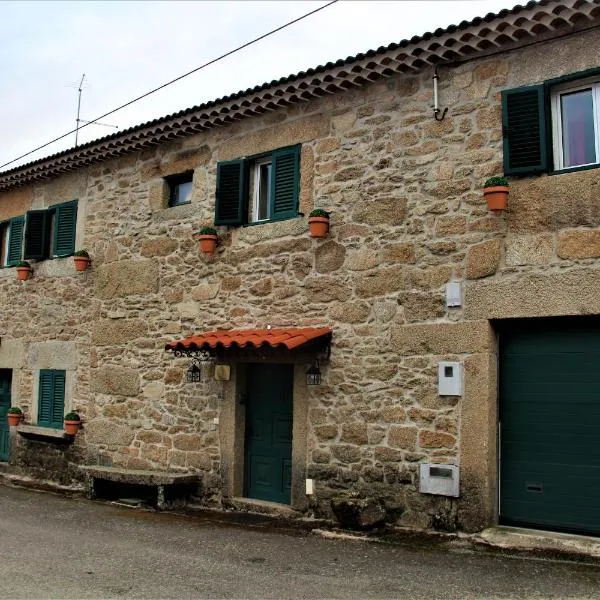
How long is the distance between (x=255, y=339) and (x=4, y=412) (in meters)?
7.34

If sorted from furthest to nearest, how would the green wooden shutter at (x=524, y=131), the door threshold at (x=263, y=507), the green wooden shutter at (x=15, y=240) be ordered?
the green wooden shutter at (x=15, y=240)
the door threshold at (x=263, y=507)
the green wooden shutter at (x=524, y=131)

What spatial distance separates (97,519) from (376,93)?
6.03m

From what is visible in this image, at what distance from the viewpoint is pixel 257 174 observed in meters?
9.42

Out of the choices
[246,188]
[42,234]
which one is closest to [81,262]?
[42,234]

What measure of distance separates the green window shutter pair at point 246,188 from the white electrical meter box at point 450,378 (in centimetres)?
280

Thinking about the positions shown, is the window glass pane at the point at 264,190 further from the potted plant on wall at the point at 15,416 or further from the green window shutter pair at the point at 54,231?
the potted plant on wall at the point at 15,416

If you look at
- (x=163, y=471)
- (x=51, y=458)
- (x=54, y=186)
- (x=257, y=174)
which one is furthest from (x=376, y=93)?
(x=51, y=458)

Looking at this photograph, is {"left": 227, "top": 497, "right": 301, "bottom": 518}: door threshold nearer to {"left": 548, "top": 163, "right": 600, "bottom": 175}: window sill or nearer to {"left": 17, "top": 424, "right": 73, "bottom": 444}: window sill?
{"left": 17, "top": 424, "right": 73, "bottom": 444}: window sill

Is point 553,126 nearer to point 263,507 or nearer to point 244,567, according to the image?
point 244,567

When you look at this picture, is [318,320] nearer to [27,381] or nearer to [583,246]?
[583,246]

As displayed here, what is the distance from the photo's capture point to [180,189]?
34.3 ft

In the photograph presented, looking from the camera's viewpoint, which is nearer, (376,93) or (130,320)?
(376,93)

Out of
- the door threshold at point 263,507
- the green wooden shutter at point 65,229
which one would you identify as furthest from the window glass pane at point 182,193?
the door threshold at point 263,507

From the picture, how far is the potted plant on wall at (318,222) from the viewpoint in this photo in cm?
821
